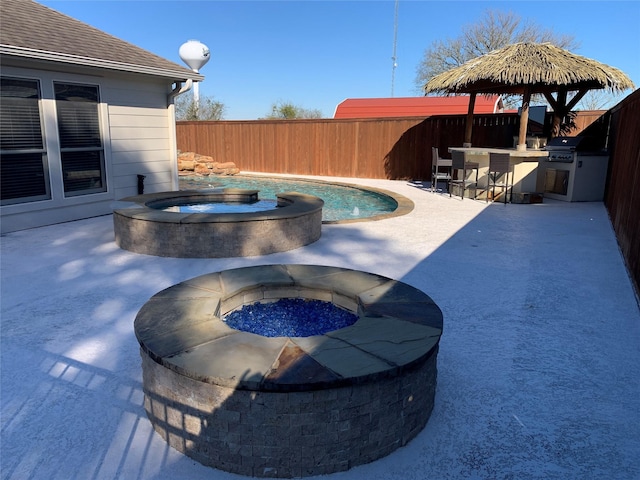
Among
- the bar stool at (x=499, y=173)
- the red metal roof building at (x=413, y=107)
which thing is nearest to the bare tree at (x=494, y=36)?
the red metal roof building at (x=413, y=107)

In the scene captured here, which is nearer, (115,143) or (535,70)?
(115,143)

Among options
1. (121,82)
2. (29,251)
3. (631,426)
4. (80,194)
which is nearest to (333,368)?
(631,426)

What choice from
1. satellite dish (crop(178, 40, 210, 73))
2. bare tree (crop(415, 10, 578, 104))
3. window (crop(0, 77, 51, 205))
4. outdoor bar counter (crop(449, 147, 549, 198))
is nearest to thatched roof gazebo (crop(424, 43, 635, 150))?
outdoor bar counter (crop(449, 147, 549, 198))

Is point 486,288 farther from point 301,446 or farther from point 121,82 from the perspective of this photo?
point 121,82

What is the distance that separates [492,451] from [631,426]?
31.8 inches

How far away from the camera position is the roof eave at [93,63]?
19.1 feet

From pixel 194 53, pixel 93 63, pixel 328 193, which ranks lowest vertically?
pixel 328 193

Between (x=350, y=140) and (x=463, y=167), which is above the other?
(x=350, y=140)

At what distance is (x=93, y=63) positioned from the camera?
22.3 ft

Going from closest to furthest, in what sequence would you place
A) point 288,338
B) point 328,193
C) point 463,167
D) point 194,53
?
1. point 288,338
2. point 463,167
3. point 328,193
4. point 194,53

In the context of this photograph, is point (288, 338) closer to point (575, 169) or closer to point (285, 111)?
point (575, 169)

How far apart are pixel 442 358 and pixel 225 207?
515 centimetres

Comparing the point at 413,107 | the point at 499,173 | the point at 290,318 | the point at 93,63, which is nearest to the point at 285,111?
the point at 413,107

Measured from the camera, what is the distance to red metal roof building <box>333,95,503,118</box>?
20844mm
